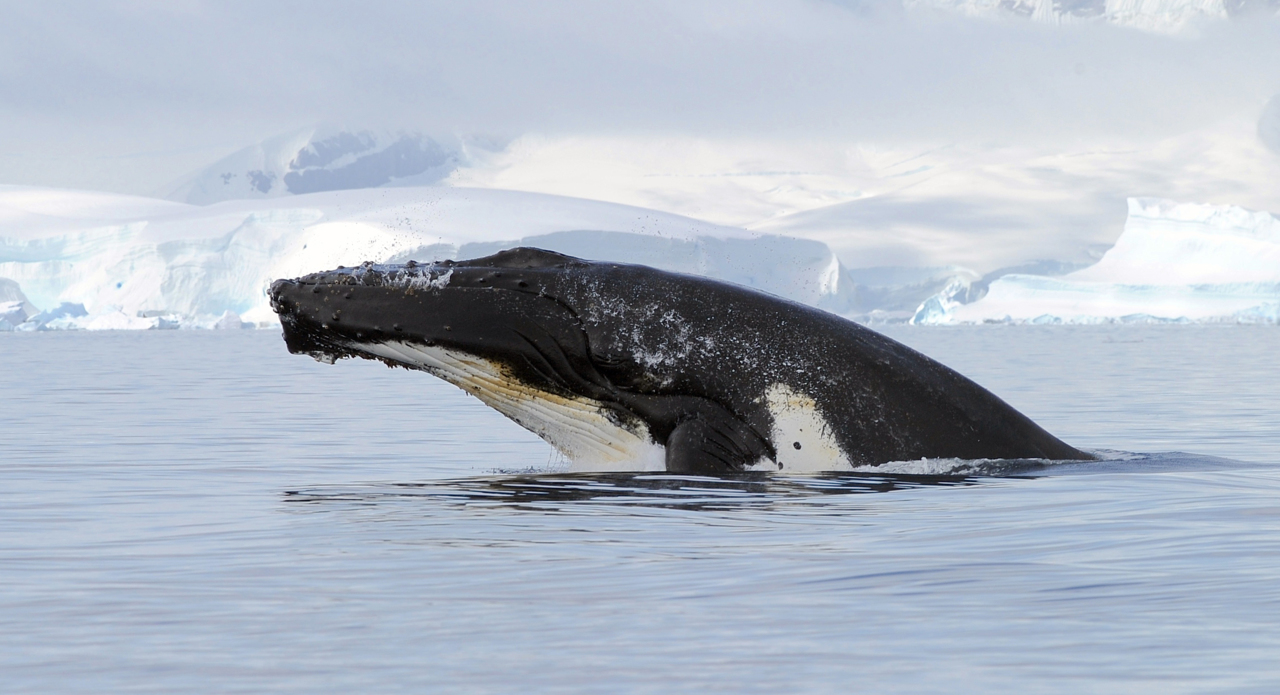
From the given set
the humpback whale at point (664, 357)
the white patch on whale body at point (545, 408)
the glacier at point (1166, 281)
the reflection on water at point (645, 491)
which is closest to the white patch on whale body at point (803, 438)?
the humpback whale at point (664, 357)

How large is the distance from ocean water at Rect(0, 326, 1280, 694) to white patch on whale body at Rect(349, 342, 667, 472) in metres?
0.30

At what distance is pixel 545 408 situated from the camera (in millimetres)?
9133

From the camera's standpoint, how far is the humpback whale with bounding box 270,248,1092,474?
863cm

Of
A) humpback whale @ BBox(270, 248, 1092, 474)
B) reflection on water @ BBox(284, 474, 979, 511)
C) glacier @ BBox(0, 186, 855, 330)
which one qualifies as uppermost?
glacier @ BBox(0, 186, 855, 330)

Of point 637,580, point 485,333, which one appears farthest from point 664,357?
point 637,580

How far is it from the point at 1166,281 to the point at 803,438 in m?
131

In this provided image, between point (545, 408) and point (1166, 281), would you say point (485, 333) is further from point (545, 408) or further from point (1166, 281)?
point (1166, 281)

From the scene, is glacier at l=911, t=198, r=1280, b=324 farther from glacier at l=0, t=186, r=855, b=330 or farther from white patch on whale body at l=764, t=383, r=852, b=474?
white patch on whale body at l=764, t=383, r=852, b=474

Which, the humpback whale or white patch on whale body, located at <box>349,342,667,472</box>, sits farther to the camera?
white patch on whale body, located at <box>349,342,667,472</box>

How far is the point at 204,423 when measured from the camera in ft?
60.7

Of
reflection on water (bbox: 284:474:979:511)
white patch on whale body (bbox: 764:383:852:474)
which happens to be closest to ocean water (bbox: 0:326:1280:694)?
reflection on water (bbox: 284:474:979:511)

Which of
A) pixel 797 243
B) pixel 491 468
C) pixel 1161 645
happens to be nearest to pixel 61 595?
pixel 1161 645

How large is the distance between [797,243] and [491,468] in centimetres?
11426

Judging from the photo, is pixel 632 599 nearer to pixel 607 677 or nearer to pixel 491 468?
pixel 607 677
